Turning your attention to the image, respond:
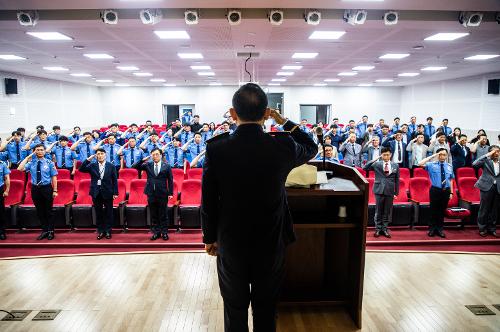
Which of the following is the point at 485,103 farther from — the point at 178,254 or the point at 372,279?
the point at 178,254

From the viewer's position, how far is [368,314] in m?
3.24

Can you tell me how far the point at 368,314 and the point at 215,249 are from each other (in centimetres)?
212

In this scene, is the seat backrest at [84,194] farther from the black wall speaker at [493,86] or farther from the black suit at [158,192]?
the black wall speaker at [493,86]

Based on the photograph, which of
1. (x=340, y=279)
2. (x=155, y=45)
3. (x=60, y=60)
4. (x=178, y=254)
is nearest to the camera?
(x=340, y=279)

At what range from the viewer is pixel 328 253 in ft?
10.4

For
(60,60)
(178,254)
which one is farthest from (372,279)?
(60,60)

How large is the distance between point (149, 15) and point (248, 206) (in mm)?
4820

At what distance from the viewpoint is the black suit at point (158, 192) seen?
5.79 m

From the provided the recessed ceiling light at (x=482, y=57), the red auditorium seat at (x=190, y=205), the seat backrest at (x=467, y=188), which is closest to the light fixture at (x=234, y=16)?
the red auditorium seat at (x=190, y=205)

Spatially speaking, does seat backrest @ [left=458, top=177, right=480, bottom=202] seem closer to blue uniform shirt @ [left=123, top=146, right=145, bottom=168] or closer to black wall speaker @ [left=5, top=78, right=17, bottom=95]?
blue uniform shirt @ [left=123, top=146, right=145, bottom=168]

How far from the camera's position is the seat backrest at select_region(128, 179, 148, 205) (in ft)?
21.6

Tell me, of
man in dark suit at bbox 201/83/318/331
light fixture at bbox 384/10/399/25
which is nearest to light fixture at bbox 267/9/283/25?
light fixture at bbox 384/10/399/25

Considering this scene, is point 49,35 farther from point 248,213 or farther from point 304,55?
point 248,213

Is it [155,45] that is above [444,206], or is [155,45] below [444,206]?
above
